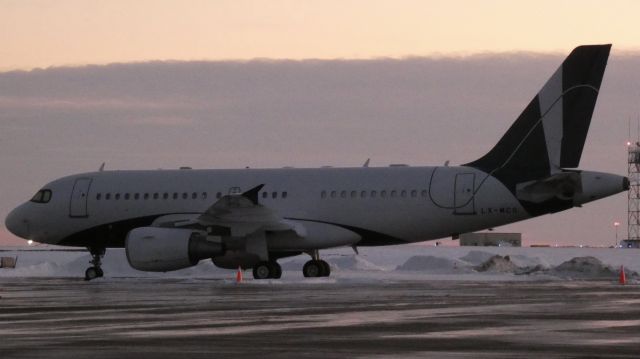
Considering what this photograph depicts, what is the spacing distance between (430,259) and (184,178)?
47.1ft

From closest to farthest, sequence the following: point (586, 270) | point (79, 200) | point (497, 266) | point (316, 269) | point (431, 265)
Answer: point (316, 269) → point (79, 200) → point (586, 270) → point (497, 266) → point (431, 265)

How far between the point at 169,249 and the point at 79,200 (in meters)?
6.15

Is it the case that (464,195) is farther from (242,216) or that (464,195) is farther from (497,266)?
(497,266)

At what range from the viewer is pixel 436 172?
36531 mm

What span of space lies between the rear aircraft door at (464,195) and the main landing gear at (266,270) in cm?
567

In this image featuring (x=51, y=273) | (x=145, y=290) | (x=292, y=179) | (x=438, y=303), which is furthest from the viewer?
(x=51, y=273)

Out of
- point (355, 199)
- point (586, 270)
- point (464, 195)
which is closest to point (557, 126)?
point (464, 195)

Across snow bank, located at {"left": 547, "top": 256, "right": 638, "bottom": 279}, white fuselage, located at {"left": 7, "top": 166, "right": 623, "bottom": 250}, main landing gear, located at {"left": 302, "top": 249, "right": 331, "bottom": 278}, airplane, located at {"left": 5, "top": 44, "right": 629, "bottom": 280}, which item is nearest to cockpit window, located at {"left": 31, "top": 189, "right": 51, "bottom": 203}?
white fuselage, located at {"left": 7, "top": 166, "right": 623, "bottom": 250}

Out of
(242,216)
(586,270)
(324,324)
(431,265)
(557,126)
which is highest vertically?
(557,126)

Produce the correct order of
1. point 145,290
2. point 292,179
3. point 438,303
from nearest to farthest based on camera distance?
point 438,303 < point 145,290 < point 292,179

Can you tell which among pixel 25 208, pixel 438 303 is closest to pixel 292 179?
pixel 25 208

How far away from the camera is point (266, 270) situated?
3741 cm

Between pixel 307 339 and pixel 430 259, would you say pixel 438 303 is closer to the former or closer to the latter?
pixel 307 339

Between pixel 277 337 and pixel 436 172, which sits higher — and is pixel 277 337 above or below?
below
